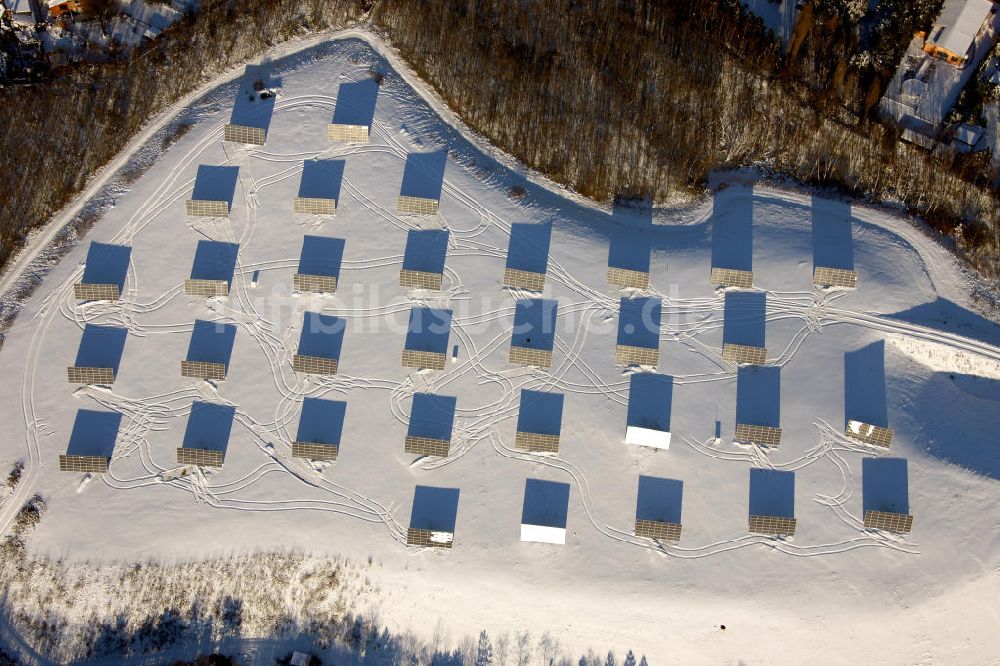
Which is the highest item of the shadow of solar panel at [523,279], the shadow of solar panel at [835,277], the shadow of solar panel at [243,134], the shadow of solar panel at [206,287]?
the shadow of solar panel at [243,134]

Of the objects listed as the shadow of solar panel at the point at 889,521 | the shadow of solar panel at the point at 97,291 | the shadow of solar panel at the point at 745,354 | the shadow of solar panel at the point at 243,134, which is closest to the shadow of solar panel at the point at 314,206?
the shadow of solar panel at the point at 243,134

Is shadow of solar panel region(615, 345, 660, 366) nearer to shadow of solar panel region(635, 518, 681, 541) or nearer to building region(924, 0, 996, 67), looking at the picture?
shadow of solar panel region(635, 518, 681, 541)

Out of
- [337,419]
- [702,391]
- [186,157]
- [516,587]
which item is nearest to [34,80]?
[186,157]

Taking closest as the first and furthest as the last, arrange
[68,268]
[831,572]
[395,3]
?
[831,572] → [68,268] → [395,3]

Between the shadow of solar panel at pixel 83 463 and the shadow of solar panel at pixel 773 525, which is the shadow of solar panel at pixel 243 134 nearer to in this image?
the shadow of solar panel at pixel 83 463

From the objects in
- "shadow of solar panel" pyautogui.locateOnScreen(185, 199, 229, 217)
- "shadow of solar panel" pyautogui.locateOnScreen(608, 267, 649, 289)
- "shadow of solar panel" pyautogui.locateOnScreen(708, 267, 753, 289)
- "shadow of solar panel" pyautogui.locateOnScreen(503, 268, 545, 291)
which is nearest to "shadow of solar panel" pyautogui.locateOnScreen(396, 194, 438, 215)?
"shadow of solar panel" pyautogui.locateOnScreen(503, 268, 545, 291)

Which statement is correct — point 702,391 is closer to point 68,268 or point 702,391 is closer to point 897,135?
point 897,135
